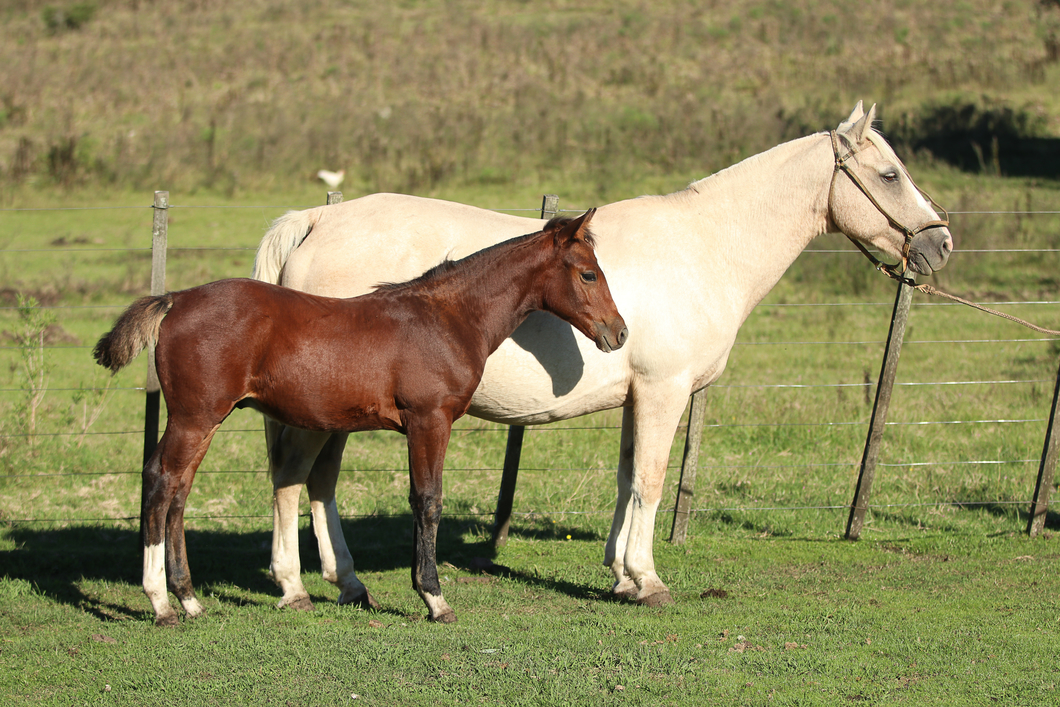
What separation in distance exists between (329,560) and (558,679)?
Result: 1.85 meters

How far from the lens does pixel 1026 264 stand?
15000mm

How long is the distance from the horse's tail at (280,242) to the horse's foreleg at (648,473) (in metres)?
2.22

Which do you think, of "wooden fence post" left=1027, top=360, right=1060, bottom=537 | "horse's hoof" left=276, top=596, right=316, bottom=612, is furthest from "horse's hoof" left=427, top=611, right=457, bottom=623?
"wooden fence post" left=1027, top=360, right=1060, bottom=537

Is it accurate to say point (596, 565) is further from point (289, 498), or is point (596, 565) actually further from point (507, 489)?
point (289, 498)

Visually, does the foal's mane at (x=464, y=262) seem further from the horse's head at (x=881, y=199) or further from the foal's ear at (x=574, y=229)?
the horse's head at (x=881, y=199)

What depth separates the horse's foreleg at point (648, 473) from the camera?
5.52 metres

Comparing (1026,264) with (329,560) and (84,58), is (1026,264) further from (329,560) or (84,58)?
(84,58)

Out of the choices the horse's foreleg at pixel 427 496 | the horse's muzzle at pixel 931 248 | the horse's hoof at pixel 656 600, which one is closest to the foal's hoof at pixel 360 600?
the horse's foreleg at pixel 427 496

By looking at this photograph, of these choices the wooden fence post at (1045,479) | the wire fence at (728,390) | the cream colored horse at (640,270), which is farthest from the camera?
the wire fence at (728,390)

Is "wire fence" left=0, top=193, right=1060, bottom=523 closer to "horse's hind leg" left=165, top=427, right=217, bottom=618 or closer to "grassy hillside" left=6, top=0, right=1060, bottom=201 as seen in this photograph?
"horse's hind leg" left=165, top=427, right=217, bottom=618

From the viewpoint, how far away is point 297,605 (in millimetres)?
5516

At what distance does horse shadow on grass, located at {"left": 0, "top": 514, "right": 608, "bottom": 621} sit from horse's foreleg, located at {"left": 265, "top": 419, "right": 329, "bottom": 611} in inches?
10.4

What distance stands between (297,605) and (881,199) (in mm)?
4170

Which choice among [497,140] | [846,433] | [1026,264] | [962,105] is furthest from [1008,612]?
[962,105]
